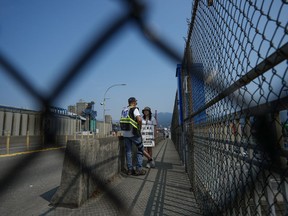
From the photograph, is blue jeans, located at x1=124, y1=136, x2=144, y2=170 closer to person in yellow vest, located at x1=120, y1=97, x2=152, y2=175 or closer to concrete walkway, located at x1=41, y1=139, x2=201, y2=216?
person in yellow vest, located at x1=120, y1=97, x2=152, y2=175

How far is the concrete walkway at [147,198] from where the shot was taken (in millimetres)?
3189

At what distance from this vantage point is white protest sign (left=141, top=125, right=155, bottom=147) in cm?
737

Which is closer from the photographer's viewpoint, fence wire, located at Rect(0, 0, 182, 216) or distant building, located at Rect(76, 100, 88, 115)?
fence wire, located at Rect(0, 0, 182, 216)

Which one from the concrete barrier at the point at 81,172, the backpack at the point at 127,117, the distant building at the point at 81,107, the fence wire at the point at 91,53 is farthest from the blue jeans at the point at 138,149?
the fence wire at the point at 91,53

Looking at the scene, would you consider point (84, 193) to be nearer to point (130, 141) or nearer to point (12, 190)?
point (12, 190)

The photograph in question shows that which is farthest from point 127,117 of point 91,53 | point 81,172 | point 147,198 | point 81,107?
point 91,53

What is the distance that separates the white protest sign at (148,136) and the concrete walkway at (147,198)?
2007 millimetres

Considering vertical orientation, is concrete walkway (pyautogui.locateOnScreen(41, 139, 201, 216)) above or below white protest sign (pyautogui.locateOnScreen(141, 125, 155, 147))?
below

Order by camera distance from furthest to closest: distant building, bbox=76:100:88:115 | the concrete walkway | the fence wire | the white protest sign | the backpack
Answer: the white protest sign → the backpack → the concrete walkway → distant building, bbox=76:100:88:115 → the fence wire

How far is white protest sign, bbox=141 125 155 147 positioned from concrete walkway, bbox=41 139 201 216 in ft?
6.59

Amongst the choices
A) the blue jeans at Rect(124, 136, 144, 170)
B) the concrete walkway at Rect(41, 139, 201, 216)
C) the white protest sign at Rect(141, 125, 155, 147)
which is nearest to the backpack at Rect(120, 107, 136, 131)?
the blue jeans at Rect(124, 136, 144, 170)

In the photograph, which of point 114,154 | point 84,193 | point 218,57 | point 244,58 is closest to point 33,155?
point 244,58

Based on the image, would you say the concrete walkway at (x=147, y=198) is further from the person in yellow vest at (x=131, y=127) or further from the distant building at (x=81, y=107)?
the distant building at (x=81, y=107)

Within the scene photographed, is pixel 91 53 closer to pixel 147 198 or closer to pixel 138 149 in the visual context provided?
pixel 147 198
